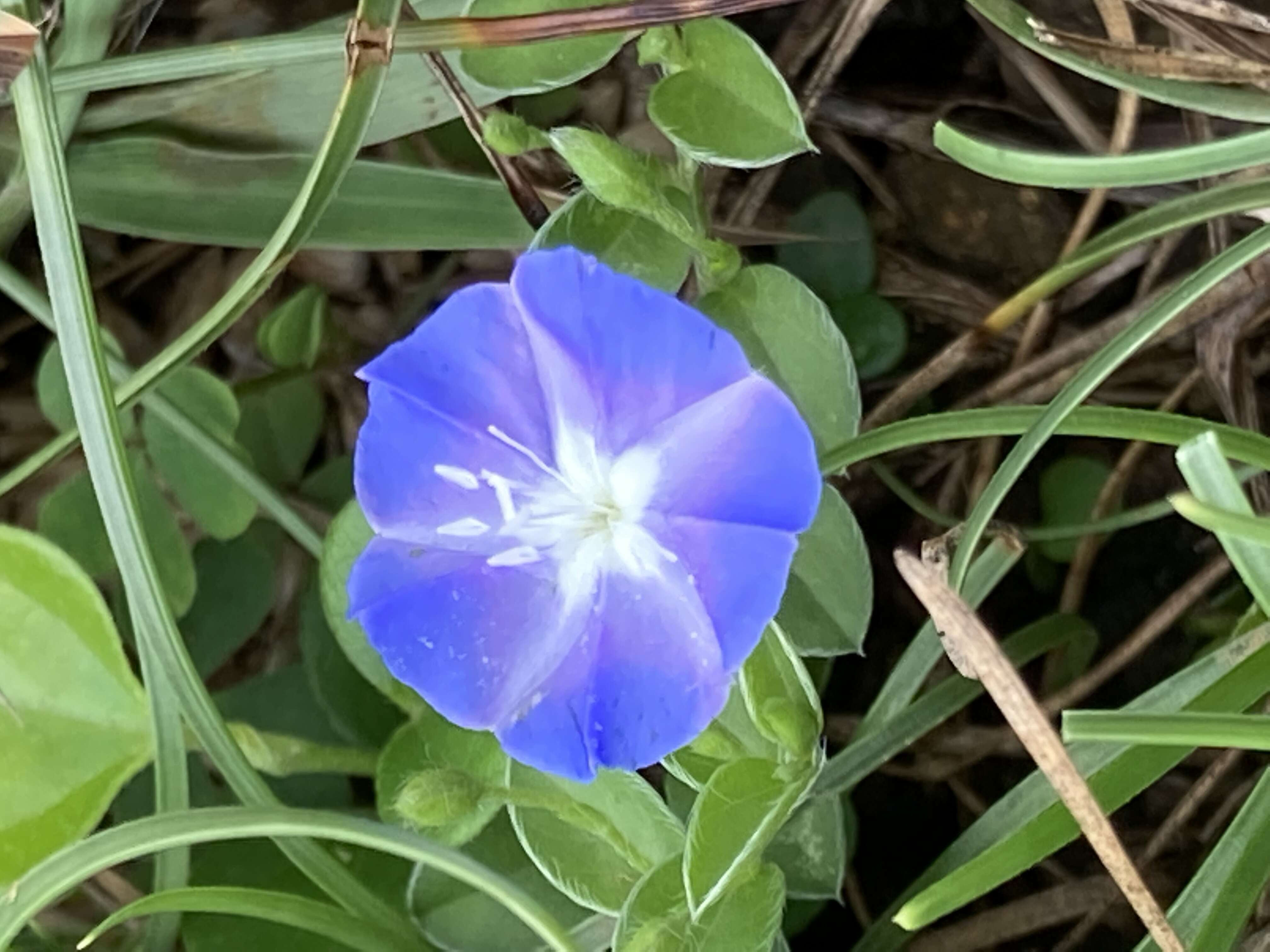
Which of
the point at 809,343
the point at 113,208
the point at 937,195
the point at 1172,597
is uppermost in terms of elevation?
the point at 113,208

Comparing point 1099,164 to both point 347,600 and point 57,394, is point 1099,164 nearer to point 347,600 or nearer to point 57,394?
point 347,600

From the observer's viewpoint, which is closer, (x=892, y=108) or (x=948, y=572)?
(x=948, y=572)

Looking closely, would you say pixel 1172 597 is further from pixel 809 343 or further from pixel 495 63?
pixel 495 63

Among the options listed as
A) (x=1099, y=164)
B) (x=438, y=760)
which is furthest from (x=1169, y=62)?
(x=438, y=760)

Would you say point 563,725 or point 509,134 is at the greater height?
point 509,134

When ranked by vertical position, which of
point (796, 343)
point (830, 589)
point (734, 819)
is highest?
point (796, 343)

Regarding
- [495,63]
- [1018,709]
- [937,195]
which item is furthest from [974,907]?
[495,63]
